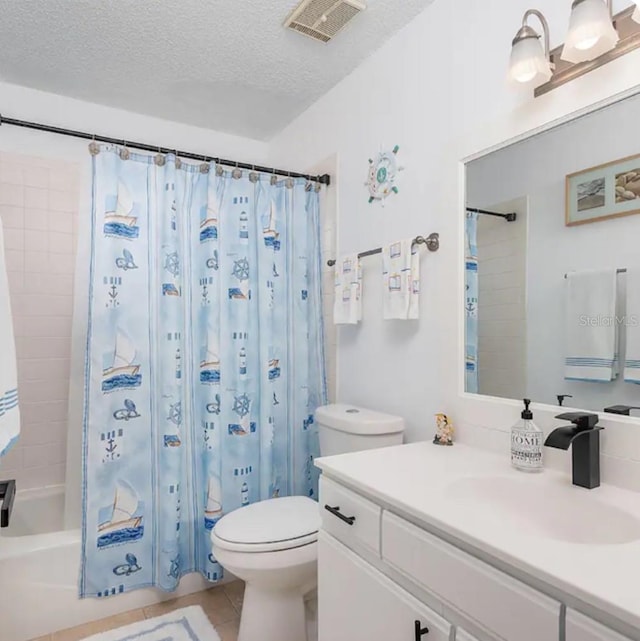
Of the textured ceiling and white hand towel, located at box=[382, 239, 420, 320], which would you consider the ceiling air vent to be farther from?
white hand towel, located at box=[382, 239, 420, 320]

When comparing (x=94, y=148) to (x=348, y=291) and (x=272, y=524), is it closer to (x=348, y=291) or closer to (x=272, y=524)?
(x=348, y=291)

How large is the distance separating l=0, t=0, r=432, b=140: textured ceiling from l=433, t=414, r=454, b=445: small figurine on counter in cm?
148

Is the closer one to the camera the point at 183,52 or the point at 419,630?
the point at 419,630

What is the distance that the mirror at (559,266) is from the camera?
3.69ft

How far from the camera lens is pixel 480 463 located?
1.27 metres

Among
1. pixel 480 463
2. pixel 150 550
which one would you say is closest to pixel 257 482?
pixel 150 550

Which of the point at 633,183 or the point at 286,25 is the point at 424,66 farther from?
the point at 633,183

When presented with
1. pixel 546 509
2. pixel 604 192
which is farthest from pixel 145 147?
pixel 546 509

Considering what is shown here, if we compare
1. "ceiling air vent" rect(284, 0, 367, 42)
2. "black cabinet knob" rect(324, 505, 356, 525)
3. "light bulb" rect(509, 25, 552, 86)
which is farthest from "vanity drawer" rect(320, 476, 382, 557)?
"ceiling air vent" rect(284, 0, 367, 42)

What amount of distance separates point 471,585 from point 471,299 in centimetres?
89

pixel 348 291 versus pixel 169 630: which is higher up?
pixel 348 291

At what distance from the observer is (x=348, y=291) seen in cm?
202

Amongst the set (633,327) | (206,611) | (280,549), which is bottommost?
(206,611)

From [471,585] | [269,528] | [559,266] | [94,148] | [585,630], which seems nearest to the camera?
[585,630]
